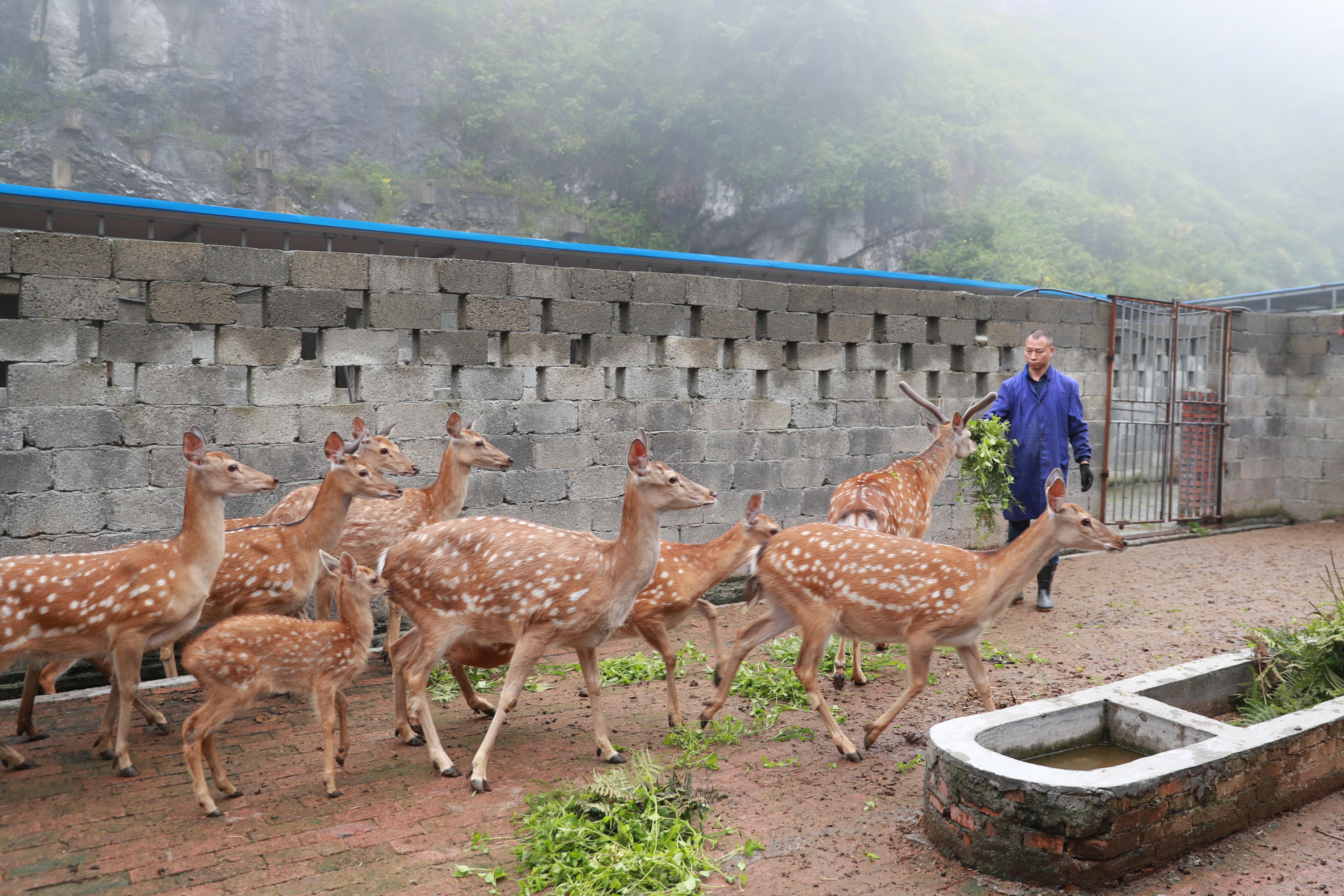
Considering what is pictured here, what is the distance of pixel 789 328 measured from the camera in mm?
9586

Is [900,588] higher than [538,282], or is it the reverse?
[538,282]

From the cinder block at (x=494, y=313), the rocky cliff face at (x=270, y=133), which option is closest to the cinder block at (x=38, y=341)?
the cinder block at (x=494, y=313)

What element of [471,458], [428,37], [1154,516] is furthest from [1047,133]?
[471,458]

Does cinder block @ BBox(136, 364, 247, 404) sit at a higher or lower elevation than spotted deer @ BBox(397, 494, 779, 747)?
higher

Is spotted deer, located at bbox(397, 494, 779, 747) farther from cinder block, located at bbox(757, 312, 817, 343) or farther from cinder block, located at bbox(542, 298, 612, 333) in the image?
cinder block, located at bbox(757, 312, 817, 343)

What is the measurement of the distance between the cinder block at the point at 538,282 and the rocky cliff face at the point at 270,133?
31064 millimetres

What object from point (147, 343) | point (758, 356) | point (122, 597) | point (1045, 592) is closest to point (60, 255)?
point (147, 343)

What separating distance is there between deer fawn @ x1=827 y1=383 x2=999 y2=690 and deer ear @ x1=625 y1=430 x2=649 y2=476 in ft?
7.01

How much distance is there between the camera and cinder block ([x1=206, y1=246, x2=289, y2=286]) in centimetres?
675

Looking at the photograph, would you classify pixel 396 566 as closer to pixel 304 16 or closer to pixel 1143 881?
pixel 1143 881

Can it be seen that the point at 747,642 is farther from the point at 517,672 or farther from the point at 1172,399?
the point at 1172,399

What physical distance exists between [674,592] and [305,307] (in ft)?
11.7

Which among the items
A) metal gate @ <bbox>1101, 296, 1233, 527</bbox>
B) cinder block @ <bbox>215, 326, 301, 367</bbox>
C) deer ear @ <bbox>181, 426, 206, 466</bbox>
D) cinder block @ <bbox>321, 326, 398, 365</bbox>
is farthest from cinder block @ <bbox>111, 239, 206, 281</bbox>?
metal gate @ <bbox>1101, 296, 1233, 527</bbox>

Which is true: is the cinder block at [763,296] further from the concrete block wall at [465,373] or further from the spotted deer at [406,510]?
the spotted deer at [406,510]
